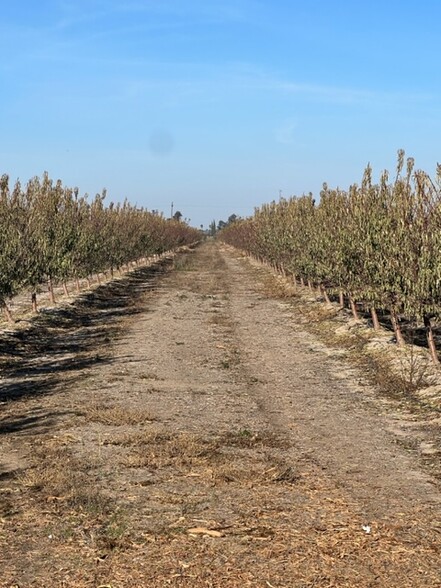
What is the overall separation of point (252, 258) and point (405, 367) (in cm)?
6202

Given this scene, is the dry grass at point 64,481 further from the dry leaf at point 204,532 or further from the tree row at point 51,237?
the tree row at point 51,237

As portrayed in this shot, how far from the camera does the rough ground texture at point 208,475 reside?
621 cm

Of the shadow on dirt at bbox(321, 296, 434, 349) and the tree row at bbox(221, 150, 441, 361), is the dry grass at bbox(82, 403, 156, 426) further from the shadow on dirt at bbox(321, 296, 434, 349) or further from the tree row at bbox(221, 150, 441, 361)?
the shadow on dirt at bbox(321, 296, 434, 349)

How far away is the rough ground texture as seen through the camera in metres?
6.21

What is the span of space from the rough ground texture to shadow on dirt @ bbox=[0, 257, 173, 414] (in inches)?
4.4

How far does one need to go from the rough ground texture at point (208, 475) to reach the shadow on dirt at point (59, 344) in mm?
112

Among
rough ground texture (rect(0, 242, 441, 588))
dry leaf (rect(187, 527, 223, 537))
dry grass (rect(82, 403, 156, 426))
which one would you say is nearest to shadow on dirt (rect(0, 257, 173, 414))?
rough ground texture (rect(0, 242, 441, 588))

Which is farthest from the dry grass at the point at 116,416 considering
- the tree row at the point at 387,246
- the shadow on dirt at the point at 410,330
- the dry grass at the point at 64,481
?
the shadow on dirt at the point at 410,330

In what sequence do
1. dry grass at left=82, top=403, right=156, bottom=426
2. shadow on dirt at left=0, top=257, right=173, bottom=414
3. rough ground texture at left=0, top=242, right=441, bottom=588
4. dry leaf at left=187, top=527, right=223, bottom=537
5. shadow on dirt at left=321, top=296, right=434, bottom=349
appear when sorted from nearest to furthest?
rough ground texture at left=0, top=242, right=441, bottom=588
dry leaf at left=187, top=527, right=223, bottom=537
dry grass at left=82, top=403, right=156, bottom=426
shadow on dirt at left=0, top=257, right=173, bottom=414
shadow on dirt at left=321, top=296, right=434, bottom=349

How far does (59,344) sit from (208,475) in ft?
40.6

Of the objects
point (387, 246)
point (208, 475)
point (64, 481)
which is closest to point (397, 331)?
point (387, 246)

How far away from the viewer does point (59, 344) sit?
794 inches

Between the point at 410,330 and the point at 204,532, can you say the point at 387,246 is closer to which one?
the point at 410,330

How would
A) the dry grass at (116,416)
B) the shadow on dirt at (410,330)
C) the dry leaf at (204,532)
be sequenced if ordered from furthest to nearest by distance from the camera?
the shadow on dirt at (410,330) < the dry grass at (116,416) < the dry leaf at (204,532)
